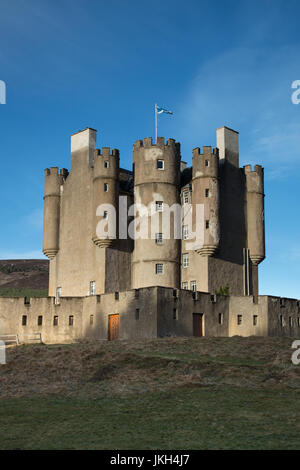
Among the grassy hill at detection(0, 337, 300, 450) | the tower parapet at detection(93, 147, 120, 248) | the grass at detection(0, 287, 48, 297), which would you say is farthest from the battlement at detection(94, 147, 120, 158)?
the grass at detection(0, 287, 48, 297)

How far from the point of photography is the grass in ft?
328

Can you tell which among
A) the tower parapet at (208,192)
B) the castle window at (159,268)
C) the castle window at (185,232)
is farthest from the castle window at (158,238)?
the tower parapet at (208,192)

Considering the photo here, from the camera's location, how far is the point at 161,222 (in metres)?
59.6

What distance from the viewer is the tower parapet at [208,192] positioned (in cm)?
5791

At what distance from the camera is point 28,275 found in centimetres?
13225

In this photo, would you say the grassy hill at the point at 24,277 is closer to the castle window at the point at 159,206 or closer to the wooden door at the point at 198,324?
the castle window at the point at 159,206

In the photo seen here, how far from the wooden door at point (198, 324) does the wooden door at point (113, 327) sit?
6.61m

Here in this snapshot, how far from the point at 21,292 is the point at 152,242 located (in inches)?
2054

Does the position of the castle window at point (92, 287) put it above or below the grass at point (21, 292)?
A: below

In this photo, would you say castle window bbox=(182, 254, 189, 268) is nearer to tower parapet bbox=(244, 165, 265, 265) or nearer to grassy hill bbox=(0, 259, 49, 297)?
tower parapet bbox=(244, 165, 265, 265)

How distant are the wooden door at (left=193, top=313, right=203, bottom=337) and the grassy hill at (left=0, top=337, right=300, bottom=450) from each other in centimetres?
795

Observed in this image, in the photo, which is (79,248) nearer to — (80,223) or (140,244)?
(80,223)

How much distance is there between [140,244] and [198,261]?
5938 millimetres
